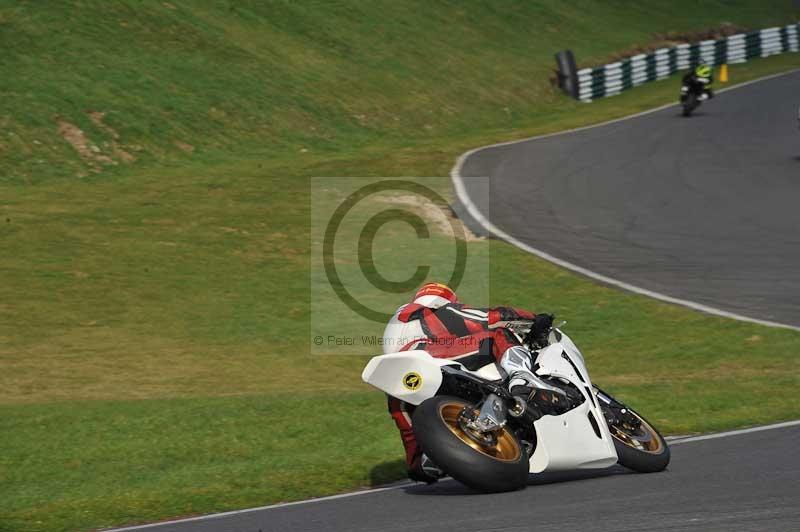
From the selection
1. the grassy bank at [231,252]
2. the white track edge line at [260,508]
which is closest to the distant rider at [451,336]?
the white track edge line at [260,508]

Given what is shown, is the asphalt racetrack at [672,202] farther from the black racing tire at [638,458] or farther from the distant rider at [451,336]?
the distant rider at [451,336]

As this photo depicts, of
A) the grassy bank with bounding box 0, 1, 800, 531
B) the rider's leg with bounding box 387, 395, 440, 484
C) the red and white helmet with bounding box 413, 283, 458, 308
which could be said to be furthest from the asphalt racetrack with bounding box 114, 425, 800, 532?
the red and white helmet with bounding box 413, 283, 458, 308

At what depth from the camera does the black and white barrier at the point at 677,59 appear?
3881cm

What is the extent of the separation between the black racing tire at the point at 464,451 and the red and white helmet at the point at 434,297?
0.77 meters

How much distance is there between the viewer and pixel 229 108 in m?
31.1

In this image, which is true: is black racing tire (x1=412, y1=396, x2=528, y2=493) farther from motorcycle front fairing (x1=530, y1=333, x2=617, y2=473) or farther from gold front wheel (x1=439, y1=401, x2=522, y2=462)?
motorcycle front fairing (x1=530, y1=333, x2=617, y2=473)

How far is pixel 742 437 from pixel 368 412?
3929 mm

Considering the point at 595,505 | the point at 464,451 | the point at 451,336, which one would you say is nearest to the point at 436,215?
the point at 451,336

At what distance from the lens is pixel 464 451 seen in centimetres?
752

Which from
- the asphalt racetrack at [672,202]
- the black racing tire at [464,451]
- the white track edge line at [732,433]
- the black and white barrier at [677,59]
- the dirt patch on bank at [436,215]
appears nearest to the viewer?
the black racing tire at [464,451]

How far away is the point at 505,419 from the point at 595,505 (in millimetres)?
845

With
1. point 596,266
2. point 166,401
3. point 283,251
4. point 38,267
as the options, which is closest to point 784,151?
point 596,266

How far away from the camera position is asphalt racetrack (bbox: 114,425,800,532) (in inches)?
267

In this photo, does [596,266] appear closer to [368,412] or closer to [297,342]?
[297,342]
